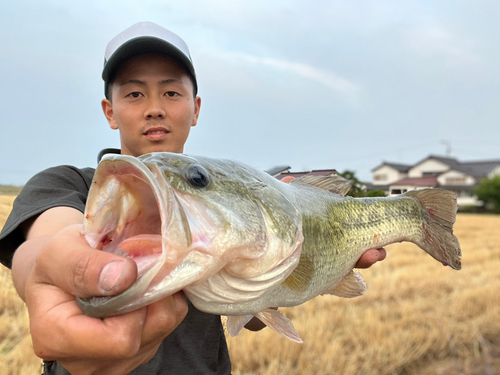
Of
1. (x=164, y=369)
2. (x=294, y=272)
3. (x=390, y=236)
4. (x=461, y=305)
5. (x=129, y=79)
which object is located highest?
(x=129, y=79)

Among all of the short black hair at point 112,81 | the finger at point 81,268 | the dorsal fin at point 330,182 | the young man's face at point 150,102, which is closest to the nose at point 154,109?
the young man's face at point 150,102

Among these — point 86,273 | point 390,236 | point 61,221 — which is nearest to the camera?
point 86,273

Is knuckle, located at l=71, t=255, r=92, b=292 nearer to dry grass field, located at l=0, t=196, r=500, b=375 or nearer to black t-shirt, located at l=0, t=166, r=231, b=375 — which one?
black t-shirt, located at l=0, t=166, r=231, b=375

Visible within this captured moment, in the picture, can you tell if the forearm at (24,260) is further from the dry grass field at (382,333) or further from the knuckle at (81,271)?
the dry grass field at (382,333)

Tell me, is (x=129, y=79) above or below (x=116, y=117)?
above

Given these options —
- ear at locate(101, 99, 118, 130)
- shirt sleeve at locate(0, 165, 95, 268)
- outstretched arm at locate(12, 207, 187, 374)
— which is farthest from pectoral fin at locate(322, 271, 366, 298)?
ear at locate(101, 99, 118, 130)

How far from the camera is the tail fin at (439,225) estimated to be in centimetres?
260

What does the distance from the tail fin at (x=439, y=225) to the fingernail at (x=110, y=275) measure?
220 centimetres

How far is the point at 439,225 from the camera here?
2654mm

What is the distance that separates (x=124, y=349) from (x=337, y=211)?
142 cm

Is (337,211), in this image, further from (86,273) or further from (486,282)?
(486,282)

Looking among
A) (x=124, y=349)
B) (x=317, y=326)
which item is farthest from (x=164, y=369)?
(x=317, y=326)

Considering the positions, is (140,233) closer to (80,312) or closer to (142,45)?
(80,312)

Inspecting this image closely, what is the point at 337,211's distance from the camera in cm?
217
